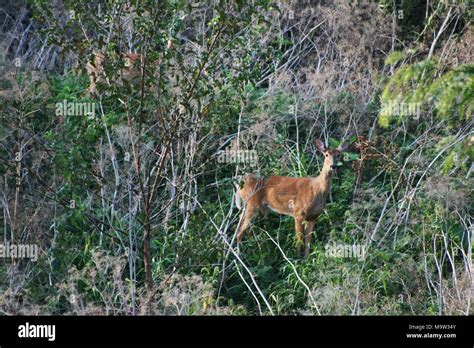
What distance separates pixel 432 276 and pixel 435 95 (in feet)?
12.2

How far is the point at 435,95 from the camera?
8.26 meters

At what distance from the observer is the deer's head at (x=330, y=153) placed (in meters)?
12.8

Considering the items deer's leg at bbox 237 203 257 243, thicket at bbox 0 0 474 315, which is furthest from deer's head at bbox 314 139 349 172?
deer's leg at bbox 237 203 257 243

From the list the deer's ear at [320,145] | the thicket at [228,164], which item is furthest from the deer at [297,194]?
the thicket at [228,164]

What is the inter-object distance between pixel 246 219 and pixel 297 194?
2.39ft

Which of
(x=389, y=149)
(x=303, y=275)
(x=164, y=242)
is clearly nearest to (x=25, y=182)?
(x=164, y=242)

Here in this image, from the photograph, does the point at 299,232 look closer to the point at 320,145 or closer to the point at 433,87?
the point at 320,145

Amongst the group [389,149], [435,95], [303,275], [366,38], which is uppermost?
[435,95]

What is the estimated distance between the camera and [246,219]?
41.4 ft

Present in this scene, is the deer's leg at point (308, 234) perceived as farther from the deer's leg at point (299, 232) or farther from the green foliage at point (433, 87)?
the green foliage at point (433, 87)

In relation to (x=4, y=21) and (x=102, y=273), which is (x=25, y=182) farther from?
(x=4, y=21)

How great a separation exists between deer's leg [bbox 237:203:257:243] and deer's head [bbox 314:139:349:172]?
946 millimetres

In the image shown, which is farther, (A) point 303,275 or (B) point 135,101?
(A) point 303,275

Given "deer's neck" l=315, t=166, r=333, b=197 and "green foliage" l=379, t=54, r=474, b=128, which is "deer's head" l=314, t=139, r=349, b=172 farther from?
"green foliage" l=379, t=54, r=474, b=128
